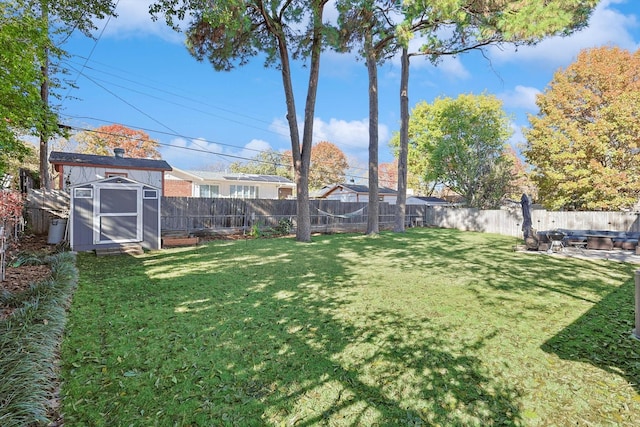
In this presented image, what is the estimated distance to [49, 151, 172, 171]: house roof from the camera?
12930mm

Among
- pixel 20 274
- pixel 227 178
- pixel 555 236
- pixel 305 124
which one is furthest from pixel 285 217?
pixel 227 178

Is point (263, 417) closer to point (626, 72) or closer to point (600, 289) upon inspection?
point (600, 289)

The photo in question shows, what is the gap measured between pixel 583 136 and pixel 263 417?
52.2 ft

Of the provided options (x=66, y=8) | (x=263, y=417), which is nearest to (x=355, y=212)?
(x=66, y=8)

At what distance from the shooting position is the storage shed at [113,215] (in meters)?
7.33

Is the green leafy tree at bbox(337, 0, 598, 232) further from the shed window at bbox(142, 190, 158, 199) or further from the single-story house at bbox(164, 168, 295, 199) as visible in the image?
the single-story house at bbox(164, 168, 295, 199)

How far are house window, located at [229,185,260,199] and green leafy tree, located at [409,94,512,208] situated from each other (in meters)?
12.7

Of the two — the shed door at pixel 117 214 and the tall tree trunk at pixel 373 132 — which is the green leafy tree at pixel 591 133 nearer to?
the tall tree trunk at pixel 373 132

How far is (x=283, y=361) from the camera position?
2.57 m

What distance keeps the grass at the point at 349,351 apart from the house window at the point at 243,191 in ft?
55.8

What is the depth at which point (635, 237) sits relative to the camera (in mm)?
8594

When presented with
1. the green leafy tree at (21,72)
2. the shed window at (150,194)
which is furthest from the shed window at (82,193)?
the green leafy tree at (21,72)

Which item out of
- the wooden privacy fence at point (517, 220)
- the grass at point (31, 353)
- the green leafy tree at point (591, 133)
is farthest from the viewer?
the green leafy tree at point (591, 133)

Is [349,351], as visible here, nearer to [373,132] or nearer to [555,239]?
[555,239]
